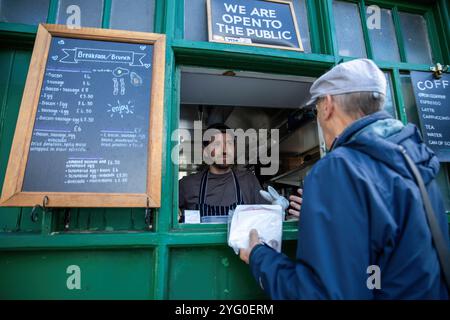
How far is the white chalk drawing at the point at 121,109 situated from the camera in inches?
73.6

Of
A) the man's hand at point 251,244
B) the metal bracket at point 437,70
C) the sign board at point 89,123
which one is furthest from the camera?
the metal bracket at point 437,70

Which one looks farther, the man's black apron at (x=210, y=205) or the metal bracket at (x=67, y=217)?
the man's black apron at (x=210, y=205)

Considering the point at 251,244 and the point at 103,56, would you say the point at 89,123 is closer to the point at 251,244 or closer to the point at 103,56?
the point at 103,56

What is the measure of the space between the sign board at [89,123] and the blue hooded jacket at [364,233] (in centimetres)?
100

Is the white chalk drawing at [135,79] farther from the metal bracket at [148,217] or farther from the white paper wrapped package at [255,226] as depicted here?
the white paper wrapped package at [255,226]

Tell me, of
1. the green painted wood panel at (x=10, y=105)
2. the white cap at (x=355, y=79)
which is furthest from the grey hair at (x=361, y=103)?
the green painted wood panel at (x=10, y=105)

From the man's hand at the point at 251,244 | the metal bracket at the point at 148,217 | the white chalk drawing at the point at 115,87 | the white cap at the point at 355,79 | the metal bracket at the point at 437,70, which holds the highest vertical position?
the metal bracket at the point at 437,70

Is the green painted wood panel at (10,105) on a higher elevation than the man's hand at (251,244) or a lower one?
higher

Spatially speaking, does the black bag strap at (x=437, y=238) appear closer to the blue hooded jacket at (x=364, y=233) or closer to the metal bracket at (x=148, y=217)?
the blue hooded jacket at (x=364, y=233)

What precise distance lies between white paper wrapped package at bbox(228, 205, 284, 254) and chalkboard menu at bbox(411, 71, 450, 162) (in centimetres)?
167

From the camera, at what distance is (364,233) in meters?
1.04

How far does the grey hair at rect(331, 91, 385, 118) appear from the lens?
4.54ft

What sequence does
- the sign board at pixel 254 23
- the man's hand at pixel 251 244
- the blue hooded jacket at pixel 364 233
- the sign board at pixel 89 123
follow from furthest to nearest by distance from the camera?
the sign board at pixel 254 23
the sign board at pixel 89 123
the man's hand at pixel 251 244
the blue hooded jacket at pixel 364 233
